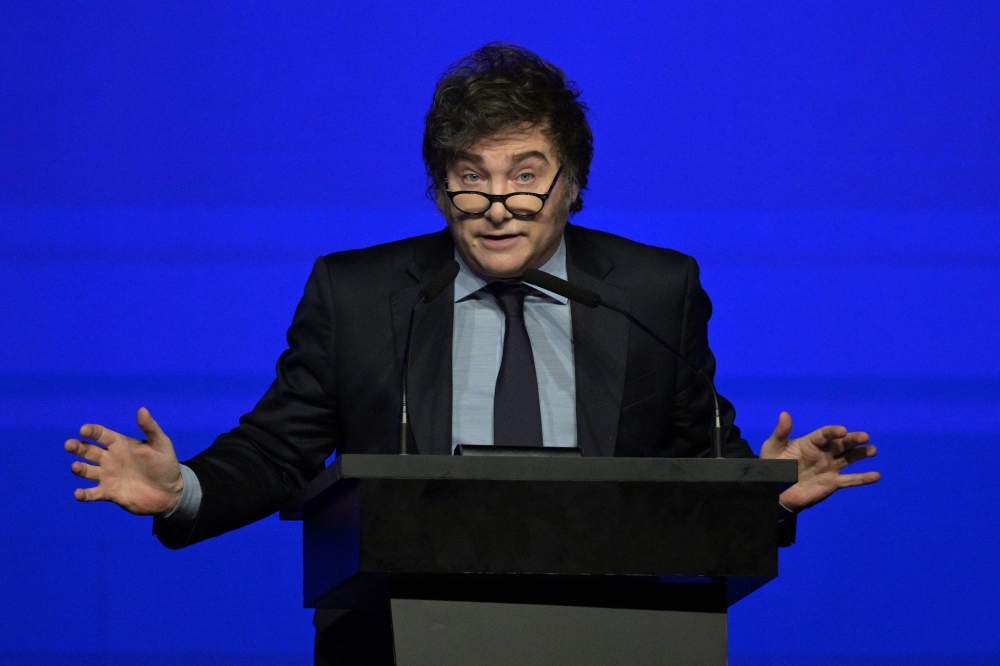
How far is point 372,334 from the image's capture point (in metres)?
2.06

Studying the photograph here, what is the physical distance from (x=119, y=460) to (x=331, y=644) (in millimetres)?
467

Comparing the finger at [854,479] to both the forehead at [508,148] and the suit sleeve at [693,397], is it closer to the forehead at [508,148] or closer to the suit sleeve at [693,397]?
the suit sleeve at [693,397]

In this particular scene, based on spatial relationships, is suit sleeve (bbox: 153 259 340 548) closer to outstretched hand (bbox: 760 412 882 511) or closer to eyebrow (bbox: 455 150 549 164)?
eyebrow (bbox: 455 150 549 164)

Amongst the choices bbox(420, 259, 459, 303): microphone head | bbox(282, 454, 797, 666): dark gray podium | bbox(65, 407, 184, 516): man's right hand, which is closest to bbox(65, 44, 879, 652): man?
bbox(65, 407, 184, 516): man's right hand

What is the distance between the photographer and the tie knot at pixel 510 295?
2041 mm

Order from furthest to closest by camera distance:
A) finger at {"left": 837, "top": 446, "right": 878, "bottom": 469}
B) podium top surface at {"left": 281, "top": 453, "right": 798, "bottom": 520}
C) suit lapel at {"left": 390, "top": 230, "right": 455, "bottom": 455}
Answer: suit lapel at {"left": 390, "top": 230, "right": 455, "bottom": 455} < finger at {"left": 837, "top": 446, "right": 878, "bottom": 469} < podium top surface at {"left": 281, "top": 453, "right": 798, "bottom": 520}

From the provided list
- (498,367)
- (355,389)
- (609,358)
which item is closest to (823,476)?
(609,358)

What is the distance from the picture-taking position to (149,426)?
1586mm

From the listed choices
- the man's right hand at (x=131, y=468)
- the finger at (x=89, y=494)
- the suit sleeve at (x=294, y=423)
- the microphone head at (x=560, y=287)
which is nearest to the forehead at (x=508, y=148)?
the suit sleeve at (x=294, y=423)

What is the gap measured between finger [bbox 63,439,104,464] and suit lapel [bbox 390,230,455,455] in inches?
18.4

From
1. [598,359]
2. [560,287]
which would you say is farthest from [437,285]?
[598,359]

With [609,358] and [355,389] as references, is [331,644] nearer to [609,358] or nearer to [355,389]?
[355,389]

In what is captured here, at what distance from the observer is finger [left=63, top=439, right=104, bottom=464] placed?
1.50m

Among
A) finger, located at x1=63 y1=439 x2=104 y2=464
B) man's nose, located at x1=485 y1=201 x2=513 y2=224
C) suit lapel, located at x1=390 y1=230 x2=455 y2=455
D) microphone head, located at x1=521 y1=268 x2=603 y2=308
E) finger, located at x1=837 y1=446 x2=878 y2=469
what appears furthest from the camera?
man's nose, located at x1=485 y1=201 x2=513 y2=224
